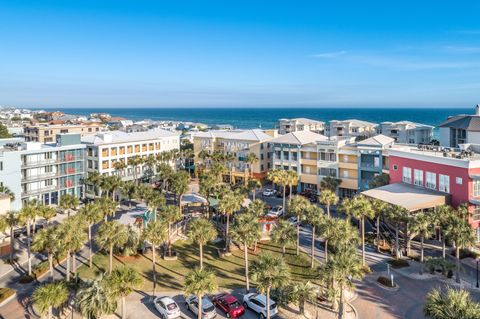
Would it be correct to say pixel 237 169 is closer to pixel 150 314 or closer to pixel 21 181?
pixel 21 181

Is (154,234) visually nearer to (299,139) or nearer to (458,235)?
(458,235)

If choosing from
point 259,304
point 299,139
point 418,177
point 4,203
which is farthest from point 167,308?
point 299,139

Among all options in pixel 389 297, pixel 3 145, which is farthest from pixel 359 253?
pixel 3 145

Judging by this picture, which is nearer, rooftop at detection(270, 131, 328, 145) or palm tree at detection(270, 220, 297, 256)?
palm tree at detection(270, 220, 297, 256)

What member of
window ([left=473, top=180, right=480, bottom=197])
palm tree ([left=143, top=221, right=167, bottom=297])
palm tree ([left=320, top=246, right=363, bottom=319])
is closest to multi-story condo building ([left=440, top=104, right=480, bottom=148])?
window ([left=473, top=180, right=480, bottom=197])

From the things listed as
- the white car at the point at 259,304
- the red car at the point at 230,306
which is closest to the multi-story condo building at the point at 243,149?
the white car at the point at 259,304

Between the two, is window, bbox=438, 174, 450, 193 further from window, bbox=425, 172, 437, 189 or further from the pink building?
window, bbox=425, 172, 437, 189

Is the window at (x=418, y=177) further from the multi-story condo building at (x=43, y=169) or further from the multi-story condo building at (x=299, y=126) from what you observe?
the multi-story condo building at (x=299, y=126)
